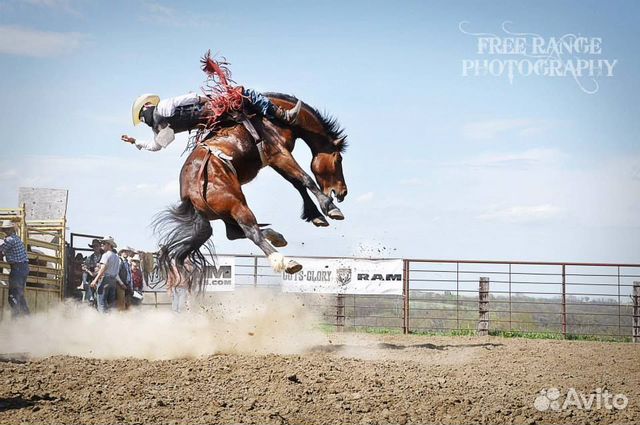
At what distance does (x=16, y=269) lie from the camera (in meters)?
10.9

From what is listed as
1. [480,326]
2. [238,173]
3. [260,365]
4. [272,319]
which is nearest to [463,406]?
[260,365]

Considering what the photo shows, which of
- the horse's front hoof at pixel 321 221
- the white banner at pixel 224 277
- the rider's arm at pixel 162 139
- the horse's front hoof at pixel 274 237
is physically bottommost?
the white banner at pixel 224 277

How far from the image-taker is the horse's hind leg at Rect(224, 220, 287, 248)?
829cm

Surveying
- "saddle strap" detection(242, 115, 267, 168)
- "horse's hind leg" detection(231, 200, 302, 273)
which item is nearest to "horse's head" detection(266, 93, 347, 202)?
"saddle strap" detection(242, 115, 267, 168)

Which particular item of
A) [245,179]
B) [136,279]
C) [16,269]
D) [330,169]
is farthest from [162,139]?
[136,279]

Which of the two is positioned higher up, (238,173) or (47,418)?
(238,173)

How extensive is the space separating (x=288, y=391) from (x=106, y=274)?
28.2 ft

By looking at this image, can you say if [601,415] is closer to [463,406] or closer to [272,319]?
[463,406]

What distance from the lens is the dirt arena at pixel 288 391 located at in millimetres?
5137

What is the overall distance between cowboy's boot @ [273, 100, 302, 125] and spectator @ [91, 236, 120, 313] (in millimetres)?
6388

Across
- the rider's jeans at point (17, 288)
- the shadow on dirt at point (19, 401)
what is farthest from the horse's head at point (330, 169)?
the rider's jeans at point (17, 288)

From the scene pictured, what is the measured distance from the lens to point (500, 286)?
50.2 feet

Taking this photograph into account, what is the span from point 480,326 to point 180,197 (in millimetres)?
A: 8446

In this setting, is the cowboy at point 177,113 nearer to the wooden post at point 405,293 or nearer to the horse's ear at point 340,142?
the horse's ear at point 340,142
